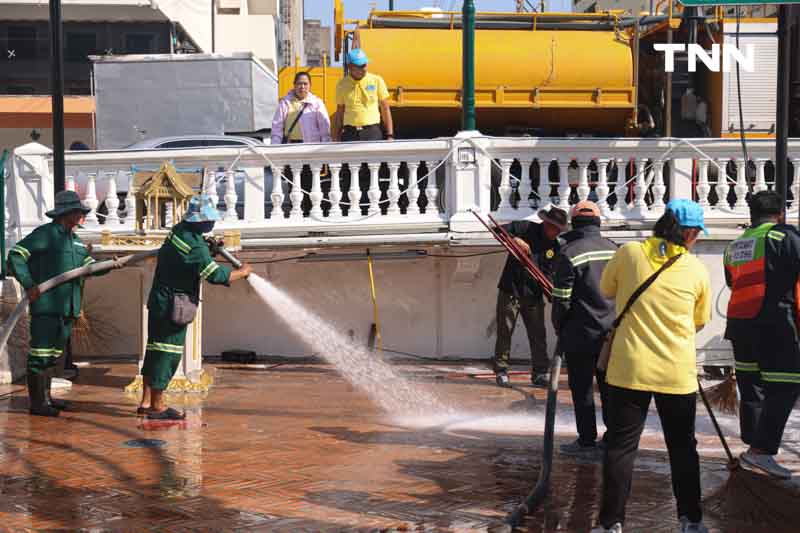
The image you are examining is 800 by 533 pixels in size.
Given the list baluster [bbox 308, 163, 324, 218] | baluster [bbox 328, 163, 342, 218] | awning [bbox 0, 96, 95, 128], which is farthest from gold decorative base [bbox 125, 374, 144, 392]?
A: awning [bbox 0, 96, 95, 128]

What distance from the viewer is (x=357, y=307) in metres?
12.4

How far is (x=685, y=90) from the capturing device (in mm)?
14703

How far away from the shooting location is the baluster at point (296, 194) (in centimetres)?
1177

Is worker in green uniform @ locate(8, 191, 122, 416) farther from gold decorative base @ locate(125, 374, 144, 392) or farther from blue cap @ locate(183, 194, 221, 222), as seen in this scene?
blue cap @ locate(183, 194, 221, 222)

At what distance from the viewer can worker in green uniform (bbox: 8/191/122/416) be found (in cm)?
916

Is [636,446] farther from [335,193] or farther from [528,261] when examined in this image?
[335,193]

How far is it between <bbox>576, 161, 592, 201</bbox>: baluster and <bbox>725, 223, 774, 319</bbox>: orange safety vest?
411 cm

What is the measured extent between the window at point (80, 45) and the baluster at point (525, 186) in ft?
93.0

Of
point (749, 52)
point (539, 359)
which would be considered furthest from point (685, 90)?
point (539, 359)

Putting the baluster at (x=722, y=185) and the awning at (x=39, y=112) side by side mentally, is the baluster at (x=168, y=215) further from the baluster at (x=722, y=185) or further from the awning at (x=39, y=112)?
the awning at (x=39, y=112)

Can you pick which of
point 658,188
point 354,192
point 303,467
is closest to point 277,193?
point 354,192

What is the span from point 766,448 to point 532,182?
5.43 metres

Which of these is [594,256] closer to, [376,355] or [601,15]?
[376,355]

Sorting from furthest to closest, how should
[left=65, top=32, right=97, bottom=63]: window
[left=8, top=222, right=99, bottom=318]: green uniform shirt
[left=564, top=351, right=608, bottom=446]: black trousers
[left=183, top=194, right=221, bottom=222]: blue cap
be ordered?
[left=65, top=32, right=97, bottom=63]: window < [left=8, top=222, right=99, bottom=318]: green uniform shirt < [left=183, top=194, right=221, bottom=222]: blue cap < [left=564, top=351, right=608, bottom=446]: black trousers
